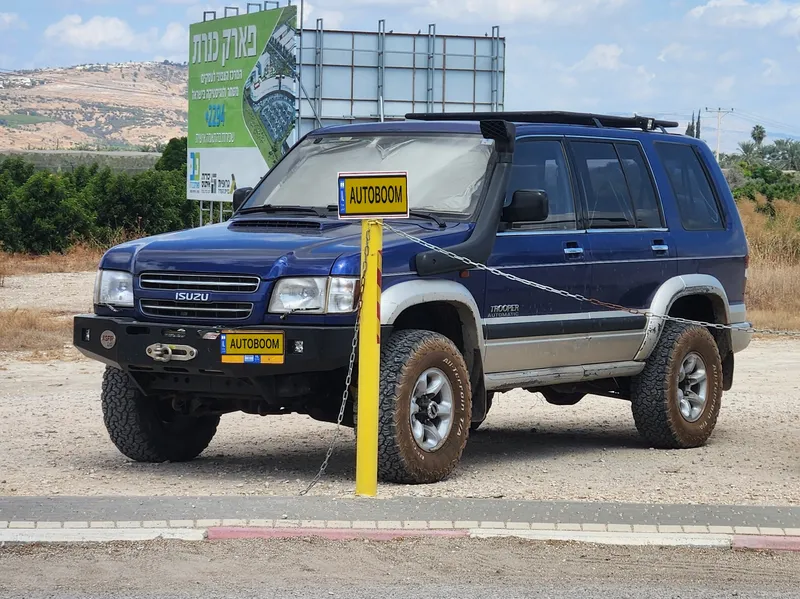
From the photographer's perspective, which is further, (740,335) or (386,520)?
(740,335)

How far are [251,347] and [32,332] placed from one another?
10902mm

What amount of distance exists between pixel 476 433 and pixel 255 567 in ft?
17.7

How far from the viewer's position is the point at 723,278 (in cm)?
1103

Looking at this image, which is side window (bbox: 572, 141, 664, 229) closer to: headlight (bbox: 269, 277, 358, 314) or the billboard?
headlight (bbox: 269, 277, 358, 314)

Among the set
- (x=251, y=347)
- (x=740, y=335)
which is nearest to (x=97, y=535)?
(x=251, y=347)

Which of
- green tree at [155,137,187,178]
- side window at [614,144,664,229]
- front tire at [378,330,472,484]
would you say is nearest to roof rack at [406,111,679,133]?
side window at [614,144,664,229]

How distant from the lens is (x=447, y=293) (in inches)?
332

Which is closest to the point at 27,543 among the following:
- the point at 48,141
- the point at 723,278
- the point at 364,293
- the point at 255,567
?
the point at 255,567

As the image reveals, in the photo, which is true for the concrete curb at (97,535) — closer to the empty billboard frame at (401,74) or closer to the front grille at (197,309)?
the front grille at (197,309)

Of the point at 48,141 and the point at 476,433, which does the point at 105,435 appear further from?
the point at 48,141

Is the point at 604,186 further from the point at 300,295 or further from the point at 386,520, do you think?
the point at 386,520

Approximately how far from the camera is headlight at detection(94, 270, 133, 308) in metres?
8.52

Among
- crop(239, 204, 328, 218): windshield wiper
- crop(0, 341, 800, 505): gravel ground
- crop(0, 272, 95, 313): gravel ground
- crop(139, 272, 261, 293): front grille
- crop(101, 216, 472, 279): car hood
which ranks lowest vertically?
crop(0, 341, 800, 505): gravel ground

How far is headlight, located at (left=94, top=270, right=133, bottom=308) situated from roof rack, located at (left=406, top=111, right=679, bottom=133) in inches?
112
